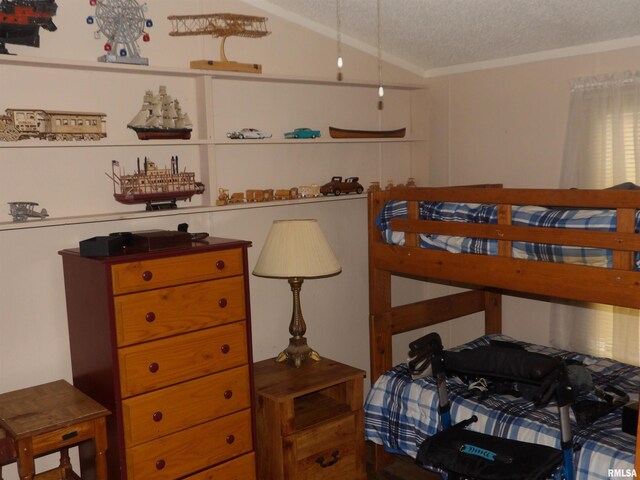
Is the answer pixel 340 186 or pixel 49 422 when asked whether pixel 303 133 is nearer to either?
pixel 340 186

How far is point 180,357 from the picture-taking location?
286 cm

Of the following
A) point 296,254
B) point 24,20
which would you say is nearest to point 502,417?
point 296,254

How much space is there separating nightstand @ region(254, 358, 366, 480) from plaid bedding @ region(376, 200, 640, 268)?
0.83m

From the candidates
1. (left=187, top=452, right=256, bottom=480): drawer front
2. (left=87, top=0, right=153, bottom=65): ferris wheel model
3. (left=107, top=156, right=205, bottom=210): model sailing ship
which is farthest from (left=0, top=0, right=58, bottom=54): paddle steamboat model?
(left=187, top=452, right=256, bottom=480): drawer front

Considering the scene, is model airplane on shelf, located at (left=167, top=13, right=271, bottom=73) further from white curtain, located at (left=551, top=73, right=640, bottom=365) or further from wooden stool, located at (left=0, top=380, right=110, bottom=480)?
A: white curtain, located at (left=551, top=73, right=640, bottom=365)

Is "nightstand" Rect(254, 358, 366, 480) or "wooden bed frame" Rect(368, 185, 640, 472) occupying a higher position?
"wooden bed frame" Rect(368, 185, 640, 472)

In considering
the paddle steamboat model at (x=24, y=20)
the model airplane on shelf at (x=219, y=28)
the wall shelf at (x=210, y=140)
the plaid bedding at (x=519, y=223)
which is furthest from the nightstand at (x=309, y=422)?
the paddle steamboat model at (x=24, y=20)

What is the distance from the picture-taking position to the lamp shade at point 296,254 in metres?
3.30

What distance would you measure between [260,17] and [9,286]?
185cm

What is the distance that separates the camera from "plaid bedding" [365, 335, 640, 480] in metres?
2.55

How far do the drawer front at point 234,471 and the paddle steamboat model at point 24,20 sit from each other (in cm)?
206

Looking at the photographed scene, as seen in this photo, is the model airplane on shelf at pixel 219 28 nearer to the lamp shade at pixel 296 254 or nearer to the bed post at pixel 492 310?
the lamp shade at pixel 296 254

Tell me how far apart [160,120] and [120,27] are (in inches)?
18.3

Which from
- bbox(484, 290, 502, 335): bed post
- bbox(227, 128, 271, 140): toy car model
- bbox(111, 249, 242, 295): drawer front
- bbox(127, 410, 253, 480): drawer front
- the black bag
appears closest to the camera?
the black bag
